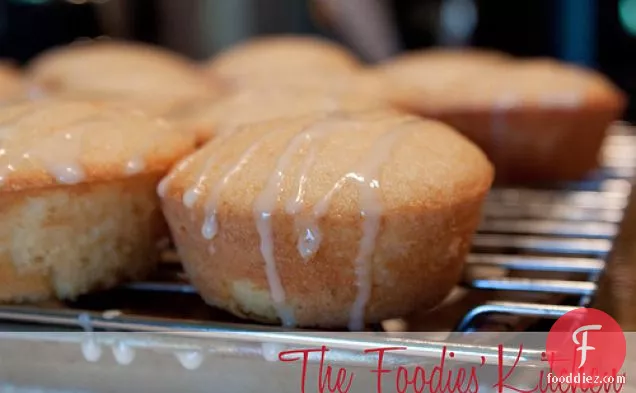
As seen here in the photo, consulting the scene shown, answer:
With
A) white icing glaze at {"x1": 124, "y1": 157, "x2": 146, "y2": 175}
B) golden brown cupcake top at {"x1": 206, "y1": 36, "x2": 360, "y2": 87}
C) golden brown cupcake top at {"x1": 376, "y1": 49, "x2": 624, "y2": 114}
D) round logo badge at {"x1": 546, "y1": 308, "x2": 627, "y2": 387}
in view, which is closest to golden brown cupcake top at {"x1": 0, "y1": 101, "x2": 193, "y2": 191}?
white icing glaze at {"x1": 124, "y1": 157, "x2": 146, "y2": 175}

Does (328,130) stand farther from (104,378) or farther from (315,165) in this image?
(104,378)

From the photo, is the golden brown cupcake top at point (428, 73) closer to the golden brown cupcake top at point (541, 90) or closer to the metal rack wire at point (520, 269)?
the golden brown cupcake top at point (541, 90)

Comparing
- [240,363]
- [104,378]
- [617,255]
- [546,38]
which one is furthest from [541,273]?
[546,38]

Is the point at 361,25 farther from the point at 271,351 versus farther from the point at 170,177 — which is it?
the point at 271,351

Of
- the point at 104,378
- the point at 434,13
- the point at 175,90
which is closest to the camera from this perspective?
the point at 104,378

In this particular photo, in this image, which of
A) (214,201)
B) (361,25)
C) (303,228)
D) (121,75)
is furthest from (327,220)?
(361,25)

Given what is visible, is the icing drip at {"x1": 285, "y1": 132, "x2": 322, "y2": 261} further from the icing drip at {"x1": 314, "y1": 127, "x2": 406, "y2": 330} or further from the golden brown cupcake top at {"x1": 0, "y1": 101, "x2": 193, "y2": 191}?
the golden brown cupcake top at {"x1": 0, "y1": 101, "x2": 193, "y2": 191}
